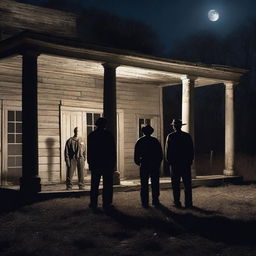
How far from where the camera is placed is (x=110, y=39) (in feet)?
141

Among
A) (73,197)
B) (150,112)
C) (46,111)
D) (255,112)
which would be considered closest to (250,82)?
(255,112)

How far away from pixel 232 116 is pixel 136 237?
950 cm

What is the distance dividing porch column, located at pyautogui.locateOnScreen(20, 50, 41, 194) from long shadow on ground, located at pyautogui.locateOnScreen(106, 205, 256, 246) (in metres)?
2.63

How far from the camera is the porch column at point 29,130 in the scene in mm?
11156

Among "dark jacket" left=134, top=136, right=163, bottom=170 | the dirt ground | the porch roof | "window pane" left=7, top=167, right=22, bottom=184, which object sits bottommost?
the dirt ground

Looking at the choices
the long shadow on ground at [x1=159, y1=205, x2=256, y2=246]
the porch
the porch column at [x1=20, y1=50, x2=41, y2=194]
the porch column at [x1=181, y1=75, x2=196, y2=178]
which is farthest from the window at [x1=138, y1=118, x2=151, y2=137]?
the long shadow on ground at [x1=159, y1=205, x2=256, y2=246]

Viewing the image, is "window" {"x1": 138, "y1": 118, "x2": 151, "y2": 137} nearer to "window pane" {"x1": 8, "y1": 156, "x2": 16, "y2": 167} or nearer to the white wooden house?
the white wooden house

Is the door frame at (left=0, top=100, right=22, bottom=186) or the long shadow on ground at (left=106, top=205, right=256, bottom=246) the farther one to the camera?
the door frame at (left=0, top=100, right=22, bottom=186)

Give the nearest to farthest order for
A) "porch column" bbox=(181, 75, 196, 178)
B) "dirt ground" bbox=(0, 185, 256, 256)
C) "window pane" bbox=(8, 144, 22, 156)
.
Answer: "dirt ground" bbox=(0, 185, 256, 256) → "window pane" bbox=(8, 144, 22, 156) → "porch column" bbox=(181, 75, 196, 178)

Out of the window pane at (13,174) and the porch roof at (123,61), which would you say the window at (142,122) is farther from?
the window pane at (13,174)

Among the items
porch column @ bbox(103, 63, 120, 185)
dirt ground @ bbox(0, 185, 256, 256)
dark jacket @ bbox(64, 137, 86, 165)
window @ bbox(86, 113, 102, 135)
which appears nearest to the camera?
dirt ground @ bbox(0, 185, 256, 256)

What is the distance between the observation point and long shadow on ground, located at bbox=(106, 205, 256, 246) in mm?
7387

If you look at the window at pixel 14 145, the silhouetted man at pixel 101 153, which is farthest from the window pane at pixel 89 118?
the silhouetted man at pixel 101 153

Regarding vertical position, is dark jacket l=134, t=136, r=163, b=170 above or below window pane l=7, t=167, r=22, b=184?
above
